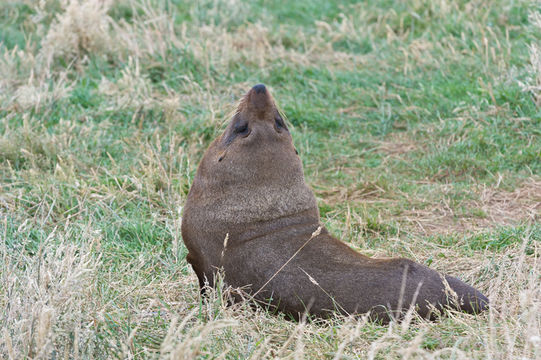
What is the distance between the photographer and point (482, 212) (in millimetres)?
5184

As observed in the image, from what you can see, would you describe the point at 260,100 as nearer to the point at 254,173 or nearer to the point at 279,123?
the point at 279,123

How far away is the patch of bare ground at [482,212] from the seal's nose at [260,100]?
158 cm

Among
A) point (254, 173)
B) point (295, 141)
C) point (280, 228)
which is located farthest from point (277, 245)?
point (295, 141)

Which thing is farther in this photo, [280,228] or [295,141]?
[295,141]

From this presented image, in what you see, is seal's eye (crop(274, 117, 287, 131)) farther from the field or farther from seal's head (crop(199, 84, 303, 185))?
the field

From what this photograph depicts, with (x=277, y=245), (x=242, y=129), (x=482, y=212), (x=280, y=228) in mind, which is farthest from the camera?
(x=482, y=212)

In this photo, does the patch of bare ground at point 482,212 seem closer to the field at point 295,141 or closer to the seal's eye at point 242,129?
the field at point 295,141

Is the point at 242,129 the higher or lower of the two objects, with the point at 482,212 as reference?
higher

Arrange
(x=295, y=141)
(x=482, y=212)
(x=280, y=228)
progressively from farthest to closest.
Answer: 1. (x=295, y=141)
2. (x=482, y=212)
3. (x=280, y=228)

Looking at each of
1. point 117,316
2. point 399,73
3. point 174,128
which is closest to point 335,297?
point 117,316

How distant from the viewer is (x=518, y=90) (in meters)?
6.53

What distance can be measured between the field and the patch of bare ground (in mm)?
18

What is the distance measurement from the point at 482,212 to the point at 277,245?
6.95 ft

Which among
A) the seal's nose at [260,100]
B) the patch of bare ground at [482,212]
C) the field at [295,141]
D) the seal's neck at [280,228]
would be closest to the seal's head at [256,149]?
the seal's nose at [260,100]
